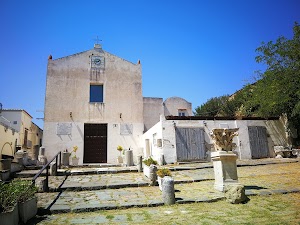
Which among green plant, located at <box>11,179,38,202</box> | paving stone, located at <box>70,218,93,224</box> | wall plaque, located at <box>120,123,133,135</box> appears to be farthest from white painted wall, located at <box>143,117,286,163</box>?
green plant, located at <box>11,179,38,202</box>

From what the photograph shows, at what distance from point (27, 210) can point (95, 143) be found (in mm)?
12202

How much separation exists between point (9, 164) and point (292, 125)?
1899 cm

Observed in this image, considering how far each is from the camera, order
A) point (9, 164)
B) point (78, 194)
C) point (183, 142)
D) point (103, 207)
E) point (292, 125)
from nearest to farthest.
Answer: point (103, 207), point (78, 194), point (9, 164), point (183, 142), point (292, 125)

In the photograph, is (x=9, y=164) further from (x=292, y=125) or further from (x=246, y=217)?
(x=292, y=125)

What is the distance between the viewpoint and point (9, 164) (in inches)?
348

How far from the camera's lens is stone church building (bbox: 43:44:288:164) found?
1427cm

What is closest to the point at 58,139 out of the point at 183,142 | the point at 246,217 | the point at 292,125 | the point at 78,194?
the point at 183,142

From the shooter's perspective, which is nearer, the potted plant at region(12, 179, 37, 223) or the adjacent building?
the potted plant at region(12, 179, 37, 223)

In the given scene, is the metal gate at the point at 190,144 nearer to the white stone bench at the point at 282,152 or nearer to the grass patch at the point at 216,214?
the white stone bench at the point at 282,152

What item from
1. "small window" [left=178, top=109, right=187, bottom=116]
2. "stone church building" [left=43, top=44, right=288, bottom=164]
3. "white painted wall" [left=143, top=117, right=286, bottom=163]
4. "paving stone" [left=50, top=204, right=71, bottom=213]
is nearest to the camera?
"paving stone" [left=50, top=204, right=71, bottom=213]

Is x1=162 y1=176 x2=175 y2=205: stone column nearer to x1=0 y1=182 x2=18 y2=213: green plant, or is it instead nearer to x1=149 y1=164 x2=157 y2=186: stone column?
x1=149 y1=164 x2=157 y2=186: stone column

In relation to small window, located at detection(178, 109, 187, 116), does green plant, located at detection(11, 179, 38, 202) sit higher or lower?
lower

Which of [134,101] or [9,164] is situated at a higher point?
[134,101]

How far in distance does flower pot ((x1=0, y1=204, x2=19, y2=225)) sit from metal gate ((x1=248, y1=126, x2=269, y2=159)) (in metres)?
14.9
